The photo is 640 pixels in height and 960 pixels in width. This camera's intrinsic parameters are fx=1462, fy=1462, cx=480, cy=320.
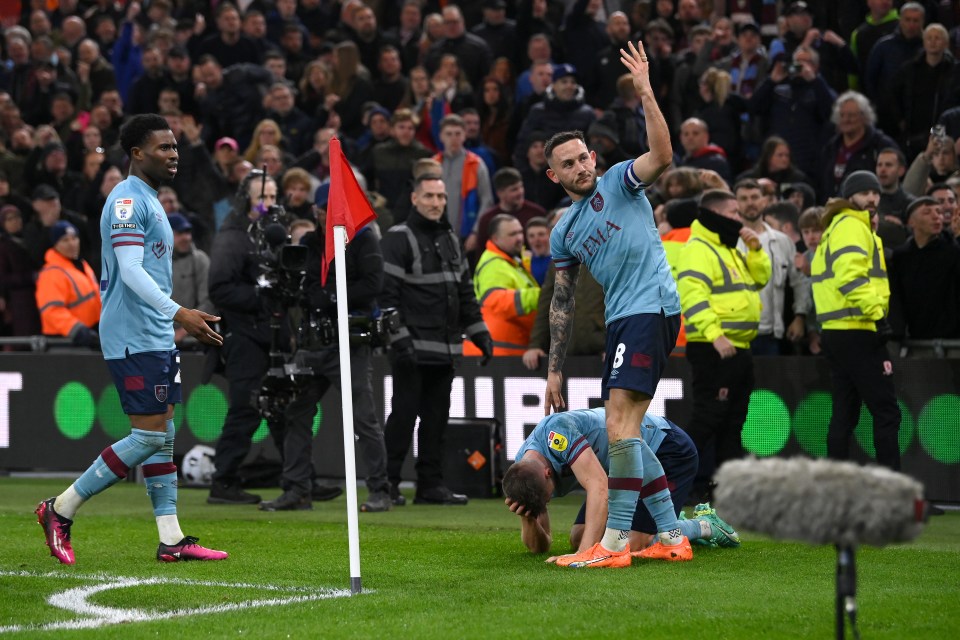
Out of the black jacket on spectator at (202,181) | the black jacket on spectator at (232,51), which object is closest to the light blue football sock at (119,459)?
the black jacket on spectator at (202,181)

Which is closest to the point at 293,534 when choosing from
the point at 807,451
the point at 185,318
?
the point at 185,318

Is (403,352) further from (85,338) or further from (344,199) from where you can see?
(85,338)

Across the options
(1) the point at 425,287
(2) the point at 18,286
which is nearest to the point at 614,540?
(1) the point at 425,287

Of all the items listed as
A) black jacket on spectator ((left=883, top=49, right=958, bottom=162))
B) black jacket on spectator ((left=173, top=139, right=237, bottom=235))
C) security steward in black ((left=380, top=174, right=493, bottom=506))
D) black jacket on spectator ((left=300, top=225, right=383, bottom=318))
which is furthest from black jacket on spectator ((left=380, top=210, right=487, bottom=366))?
black jacket on spectator ((left=173, top=139, right=237, bottom=235))

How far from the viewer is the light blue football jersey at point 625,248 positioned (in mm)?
8031

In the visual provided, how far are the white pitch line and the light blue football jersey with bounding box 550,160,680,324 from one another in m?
2.24

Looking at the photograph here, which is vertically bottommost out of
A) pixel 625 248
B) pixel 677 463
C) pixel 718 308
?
pixel 677 463

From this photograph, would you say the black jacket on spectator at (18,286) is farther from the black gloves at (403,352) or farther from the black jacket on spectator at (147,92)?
the black gloves at (403,352)

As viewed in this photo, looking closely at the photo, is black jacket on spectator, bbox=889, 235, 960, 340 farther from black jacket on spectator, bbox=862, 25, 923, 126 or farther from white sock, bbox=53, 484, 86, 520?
white sock, bbox=53, 484, 86, 520

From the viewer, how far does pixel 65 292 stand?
15.5 m

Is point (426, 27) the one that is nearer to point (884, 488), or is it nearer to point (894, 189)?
point (894, 189)

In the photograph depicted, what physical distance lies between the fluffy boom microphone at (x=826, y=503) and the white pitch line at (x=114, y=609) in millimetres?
2897

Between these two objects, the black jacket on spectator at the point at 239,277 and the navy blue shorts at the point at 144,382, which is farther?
the black jacket on spectator at the point at 239,277

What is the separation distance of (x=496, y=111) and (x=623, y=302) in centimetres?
1071
